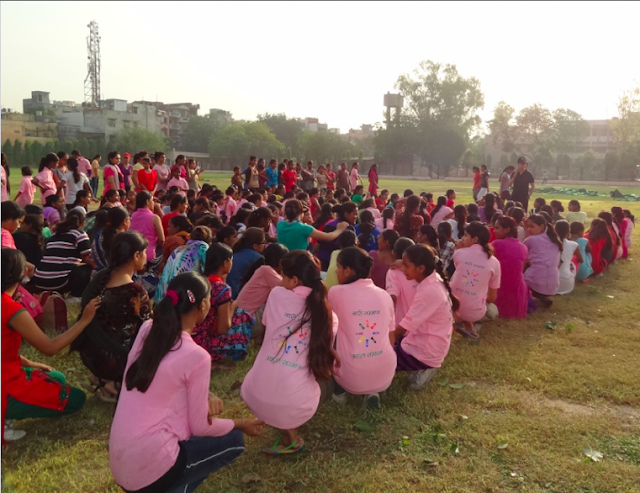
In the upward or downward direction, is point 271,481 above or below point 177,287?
below

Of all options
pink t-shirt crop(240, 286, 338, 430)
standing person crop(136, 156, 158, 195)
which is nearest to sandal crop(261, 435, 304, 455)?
pink t-shirt crop(240, 286, 338, 430)

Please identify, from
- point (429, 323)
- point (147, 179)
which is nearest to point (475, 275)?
point (429, 323)

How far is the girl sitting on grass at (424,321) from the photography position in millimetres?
4465

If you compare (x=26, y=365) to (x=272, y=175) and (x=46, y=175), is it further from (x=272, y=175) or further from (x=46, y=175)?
(x=272, y=175)

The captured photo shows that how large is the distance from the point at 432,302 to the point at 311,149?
221ft

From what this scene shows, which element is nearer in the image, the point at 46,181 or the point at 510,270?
the point at 510,270

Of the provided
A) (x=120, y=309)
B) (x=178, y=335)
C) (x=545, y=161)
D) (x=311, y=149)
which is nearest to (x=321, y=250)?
(x=120, y=309)

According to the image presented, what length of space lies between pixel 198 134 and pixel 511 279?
259 ft

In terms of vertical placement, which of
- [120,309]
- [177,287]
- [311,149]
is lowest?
[120,309]

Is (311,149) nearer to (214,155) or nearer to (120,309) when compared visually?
(214,155)

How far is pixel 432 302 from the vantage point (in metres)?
4.46

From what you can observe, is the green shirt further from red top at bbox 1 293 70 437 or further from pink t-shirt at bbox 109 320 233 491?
pink t-shirt at bbox 109 320 233 491

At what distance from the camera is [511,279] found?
6.53 meters

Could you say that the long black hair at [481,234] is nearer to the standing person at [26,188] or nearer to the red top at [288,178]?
the standing person at [26,188]
